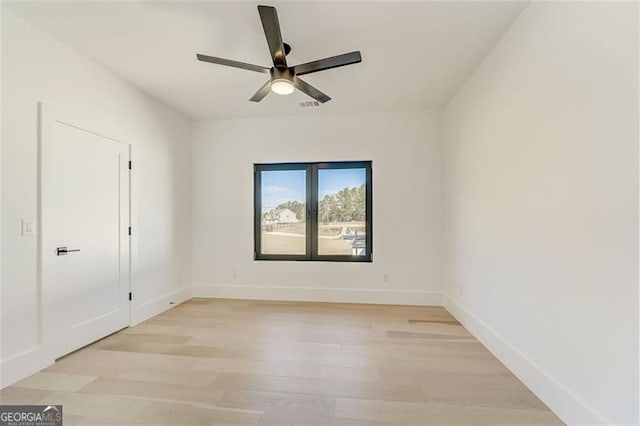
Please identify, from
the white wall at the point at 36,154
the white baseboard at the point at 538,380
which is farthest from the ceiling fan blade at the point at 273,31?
the white baseboard at the point at 538,380

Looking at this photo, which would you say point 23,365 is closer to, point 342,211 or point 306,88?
point 306,88

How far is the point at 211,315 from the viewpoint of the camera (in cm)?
367

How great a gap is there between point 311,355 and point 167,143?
332cm

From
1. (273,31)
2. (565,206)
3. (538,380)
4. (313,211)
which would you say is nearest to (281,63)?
(273,31)

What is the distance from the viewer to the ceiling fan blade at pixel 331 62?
2123 mm

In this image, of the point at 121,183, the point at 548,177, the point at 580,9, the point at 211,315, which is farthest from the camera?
the point at 211,315

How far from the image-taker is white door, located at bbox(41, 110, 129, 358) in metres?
2.45

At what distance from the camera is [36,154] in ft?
7.66

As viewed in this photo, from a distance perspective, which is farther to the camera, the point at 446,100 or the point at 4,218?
the point at 446,100

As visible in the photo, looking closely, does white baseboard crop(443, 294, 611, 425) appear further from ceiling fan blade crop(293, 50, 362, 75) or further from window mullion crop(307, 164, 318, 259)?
ceiling fan blade crop(293, 50, 362, 75)

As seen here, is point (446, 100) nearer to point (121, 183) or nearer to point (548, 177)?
point (548, 177)

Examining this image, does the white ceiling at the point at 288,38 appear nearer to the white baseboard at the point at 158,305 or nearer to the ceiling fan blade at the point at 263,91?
the ceiling fan blade at the point at 263,91

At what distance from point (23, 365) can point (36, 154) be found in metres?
1.62

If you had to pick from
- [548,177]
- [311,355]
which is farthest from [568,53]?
[311,355]
